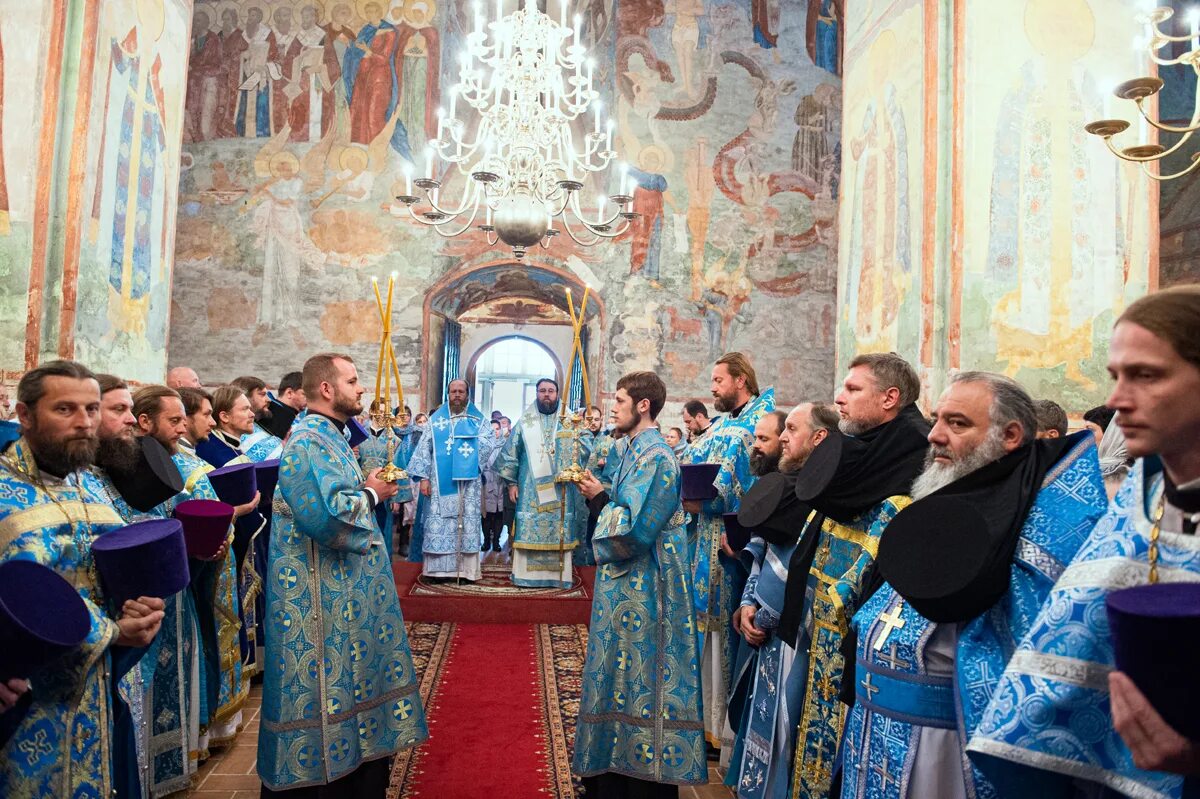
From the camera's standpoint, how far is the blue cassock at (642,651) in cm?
358

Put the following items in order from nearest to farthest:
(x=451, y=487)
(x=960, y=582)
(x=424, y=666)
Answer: (x=960, y=582), (x=424, y=666), (x=451, y=487)

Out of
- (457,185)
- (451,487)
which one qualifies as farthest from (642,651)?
(457,185)

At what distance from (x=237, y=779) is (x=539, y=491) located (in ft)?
15.5

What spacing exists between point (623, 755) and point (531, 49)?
7008mm

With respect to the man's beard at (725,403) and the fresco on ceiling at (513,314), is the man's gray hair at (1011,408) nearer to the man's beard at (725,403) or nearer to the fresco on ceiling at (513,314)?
the man's beard at (725,403)

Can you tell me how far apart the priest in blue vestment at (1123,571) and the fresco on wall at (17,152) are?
7.62m

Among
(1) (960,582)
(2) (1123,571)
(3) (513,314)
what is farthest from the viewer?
(3) (513,314)

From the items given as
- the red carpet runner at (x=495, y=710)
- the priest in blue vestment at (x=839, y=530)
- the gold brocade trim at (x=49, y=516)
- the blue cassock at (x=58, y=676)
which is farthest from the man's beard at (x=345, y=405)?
the priest in blue vestment at (x=839, y=530)

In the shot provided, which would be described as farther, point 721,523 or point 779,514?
point 721,523

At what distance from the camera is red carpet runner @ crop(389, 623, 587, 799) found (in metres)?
4.12

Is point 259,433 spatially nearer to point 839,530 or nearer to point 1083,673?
point 839,530

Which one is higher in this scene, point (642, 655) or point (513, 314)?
point (513, 314)

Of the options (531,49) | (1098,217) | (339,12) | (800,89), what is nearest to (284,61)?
(339,12)

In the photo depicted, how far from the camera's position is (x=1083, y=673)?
148cm
